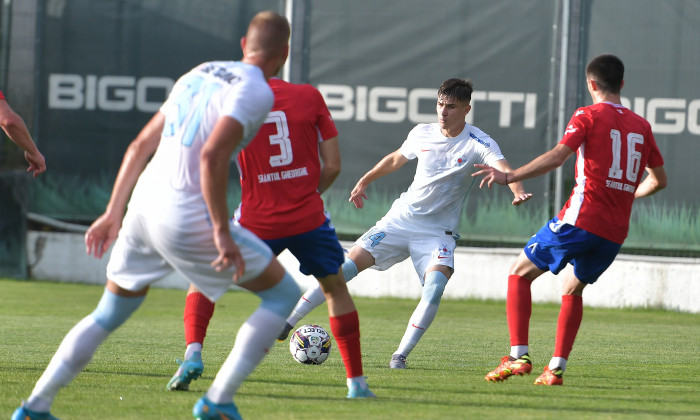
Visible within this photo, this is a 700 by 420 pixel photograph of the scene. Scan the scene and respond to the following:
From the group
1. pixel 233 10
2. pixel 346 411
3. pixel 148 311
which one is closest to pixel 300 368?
pixel 346 411

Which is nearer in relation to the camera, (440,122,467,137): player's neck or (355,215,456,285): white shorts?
(355,215,456,285): white shorts

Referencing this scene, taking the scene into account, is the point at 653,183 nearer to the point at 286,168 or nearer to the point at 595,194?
the point at 595,194

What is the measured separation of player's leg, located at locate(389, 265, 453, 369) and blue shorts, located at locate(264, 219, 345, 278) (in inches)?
67.8

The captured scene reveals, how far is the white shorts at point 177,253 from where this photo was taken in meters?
4.17

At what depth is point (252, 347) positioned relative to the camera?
4379 millimetres

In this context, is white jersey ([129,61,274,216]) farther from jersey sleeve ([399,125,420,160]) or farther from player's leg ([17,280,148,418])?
jersey sleeve ([399,125,420,160])

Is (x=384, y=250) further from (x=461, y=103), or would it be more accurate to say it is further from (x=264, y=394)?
(x=264, y=394)

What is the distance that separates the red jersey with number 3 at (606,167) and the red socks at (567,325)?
1.61 ft

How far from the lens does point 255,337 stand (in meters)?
4.39

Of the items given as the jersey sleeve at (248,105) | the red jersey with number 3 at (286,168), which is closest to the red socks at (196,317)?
the red jersey with number 3 at (286,168)

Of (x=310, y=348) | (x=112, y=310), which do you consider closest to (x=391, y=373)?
(x=310, y=348)

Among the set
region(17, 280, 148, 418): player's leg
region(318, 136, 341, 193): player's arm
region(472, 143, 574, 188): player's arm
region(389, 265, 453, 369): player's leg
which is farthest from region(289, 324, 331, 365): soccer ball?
region(17, 280, 148, 418): player's leg

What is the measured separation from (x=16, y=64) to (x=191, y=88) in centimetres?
1198

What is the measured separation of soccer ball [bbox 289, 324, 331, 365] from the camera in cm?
707
